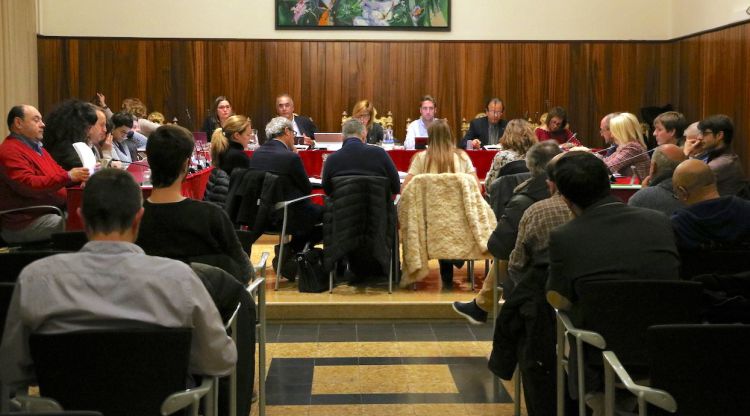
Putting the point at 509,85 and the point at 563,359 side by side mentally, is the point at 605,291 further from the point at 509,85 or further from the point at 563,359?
the point at 509,85

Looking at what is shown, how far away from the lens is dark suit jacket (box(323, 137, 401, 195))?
23.1ft

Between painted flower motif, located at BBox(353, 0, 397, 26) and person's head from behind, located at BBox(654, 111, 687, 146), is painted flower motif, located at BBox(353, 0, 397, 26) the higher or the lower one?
the higher one

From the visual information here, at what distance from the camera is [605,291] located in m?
3.22

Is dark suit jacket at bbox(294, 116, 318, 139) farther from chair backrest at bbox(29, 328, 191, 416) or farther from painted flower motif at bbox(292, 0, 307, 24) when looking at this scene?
chair backrest at bbox(29, 328, 191, 416)

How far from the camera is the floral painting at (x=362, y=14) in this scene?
42.3 ft

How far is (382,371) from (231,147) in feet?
8.76

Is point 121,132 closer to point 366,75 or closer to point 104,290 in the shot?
point 366,75

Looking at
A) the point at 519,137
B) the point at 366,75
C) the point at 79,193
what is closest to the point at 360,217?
the point at 519,137

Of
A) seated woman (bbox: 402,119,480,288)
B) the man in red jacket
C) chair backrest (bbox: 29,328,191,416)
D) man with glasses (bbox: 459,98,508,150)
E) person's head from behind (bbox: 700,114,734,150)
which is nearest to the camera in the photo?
chair backrest (bbox: 29,328,191,416)

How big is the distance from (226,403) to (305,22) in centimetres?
988

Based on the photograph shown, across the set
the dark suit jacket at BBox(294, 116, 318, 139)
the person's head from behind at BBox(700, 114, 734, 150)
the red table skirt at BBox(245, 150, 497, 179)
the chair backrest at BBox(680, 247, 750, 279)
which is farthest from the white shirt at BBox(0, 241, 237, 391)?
the dark suit jacket at BBox(294, 116, 318, 139)

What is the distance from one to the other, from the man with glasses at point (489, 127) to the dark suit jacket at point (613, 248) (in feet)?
26.3

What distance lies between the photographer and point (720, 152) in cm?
679

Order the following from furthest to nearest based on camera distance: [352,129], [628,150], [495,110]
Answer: [495,110]
[628,150]
[352,129]
